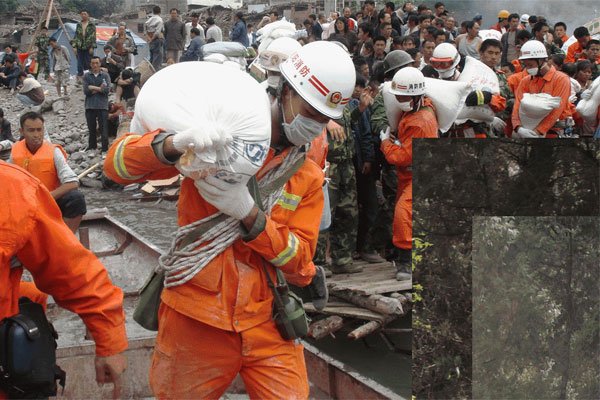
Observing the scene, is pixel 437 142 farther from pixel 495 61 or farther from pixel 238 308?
pixel 495 61

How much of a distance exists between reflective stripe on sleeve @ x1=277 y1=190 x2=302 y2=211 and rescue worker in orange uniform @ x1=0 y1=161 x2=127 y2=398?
29.3 inches

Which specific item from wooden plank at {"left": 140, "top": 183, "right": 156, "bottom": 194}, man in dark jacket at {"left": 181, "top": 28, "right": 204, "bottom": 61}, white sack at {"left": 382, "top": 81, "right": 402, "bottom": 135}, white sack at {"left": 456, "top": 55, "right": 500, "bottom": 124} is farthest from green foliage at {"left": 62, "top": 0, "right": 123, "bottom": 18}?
white sack at {"left": 382, "top": 81, "right": 402, "bottom": 135}

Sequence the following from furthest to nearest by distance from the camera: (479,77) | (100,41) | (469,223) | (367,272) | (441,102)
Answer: (100,41) → (479,77) → (367,272) → (441,102) → (469,223)

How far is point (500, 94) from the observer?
755cm

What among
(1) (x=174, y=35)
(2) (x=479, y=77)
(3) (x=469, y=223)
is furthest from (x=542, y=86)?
(1) (x=174, y=35)

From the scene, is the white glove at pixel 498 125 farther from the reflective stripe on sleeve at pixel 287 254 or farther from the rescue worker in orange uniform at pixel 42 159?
the reflective stripe on sleeve at pixel 287 254

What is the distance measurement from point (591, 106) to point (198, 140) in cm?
626

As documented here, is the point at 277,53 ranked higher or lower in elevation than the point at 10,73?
higher

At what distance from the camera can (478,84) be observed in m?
7.06

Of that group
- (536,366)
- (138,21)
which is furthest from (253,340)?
(138,21)

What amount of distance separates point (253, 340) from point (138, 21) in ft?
115

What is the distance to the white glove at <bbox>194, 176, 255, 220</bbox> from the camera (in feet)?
9.11

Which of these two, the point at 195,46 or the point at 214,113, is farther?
the point at 195,46

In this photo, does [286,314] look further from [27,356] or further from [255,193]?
[27,356]
